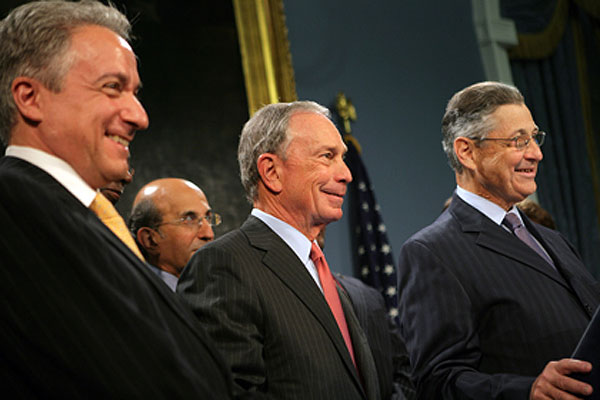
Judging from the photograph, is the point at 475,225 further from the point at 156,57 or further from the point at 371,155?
the point at 371,155

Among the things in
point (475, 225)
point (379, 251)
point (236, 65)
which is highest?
point (236, 65)

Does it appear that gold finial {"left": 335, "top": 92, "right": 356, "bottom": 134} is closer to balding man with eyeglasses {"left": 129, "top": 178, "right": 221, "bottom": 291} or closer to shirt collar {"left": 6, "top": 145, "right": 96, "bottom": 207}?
balding man with eyeglasses {"left": 129, "top": 178, "right": 221, "bottom": 291}

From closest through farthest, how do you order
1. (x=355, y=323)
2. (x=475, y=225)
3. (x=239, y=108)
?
(x=355, y=323) < (x=475, y=225) < (x=239, y=108)

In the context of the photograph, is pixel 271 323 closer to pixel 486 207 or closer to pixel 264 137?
pixel 264 137

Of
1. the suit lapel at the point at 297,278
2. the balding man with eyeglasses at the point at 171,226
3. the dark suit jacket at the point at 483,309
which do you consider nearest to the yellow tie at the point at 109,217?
the suit lapel at the point at 297,278

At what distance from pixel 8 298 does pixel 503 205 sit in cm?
217

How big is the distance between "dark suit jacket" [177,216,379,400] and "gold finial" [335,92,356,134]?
419cm

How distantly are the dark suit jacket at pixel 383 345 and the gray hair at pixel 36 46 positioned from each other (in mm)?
1454

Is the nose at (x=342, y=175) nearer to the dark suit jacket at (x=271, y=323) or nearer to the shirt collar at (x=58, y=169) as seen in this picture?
the dark suit jacket at (x=271, y=323)

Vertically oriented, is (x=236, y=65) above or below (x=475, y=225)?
above

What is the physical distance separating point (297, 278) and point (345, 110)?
4.29 metres

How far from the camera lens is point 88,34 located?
5.73 feet

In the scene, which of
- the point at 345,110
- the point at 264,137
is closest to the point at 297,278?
the point at 264,137

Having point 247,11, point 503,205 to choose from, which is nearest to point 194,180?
point 247,11
